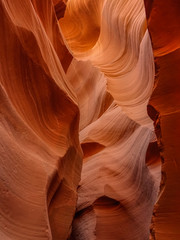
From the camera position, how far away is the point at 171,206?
1.96 m

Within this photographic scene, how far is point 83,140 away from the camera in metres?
3.64

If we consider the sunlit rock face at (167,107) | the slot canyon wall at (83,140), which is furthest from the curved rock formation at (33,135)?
the sunlit rock face at (167,107)

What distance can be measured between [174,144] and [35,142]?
0.83 metres

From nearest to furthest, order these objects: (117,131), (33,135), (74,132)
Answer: (33,135) < (74,132) < (117,131)

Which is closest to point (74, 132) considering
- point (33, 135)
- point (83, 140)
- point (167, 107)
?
point (33, 135)

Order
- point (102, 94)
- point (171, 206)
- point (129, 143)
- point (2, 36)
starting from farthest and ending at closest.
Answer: point (102, 94) < point (129, 143) < point (2, 36) < point (171, 206)

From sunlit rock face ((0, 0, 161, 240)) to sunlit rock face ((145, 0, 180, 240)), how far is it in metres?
0.64

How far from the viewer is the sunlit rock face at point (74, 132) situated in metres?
1.79

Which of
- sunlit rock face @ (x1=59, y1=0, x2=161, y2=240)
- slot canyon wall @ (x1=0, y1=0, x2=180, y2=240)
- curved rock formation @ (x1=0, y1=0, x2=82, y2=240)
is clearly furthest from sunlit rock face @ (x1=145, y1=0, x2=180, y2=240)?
sunlit rock face @ (x1=59, y1=0, x2=161, y2=240)

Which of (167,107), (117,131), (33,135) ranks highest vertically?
(33,135)

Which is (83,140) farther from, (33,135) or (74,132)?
(33,135)

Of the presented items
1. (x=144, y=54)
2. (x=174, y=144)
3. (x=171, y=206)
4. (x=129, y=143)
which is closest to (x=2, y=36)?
(x=174, y=144)

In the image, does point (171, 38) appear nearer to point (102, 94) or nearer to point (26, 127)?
point (26, 127)

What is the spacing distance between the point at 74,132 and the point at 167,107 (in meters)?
0.77
